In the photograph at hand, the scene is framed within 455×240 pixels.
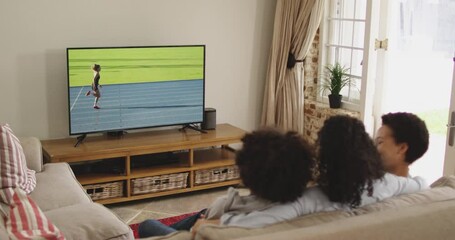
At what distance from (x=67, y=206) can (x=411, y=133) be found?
190 centimetres

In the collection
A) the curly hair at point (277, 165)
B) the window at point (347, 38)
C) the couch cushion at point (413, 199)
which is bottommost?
the couch cushion at point (413, 199)

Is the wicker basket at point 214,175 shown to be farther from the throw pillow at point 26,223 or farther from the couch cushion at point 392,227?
the couch cushion at point 392,227

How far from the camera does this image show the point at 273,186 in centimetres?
177

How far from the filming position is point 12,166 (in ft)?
10.6

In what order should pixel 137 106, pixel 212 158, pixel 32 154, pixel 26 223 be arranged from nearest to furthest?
pixel 26 223 < pixel 32 154 < pixel 137 106 < pixel 212 158

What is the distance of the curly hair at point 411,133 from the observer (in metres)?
2.32

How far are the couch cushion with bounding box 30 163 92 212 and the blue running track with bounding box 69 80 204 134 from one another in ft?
2.29

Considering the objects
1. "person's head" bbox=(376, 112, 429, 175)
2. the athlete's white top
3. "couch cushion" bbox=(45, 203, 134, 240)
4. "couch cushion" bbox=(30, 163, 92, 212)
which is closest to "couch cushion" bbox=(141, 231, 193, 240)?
the athlete's white top

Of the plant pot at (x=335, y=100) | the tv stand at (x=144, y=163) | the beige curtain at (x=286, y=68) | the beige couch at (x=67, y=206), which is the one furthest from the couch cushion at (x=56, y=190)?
the plant pot at (x=335, y=100)

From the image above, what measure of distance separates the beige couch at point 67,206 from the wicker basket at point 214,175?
119 centimetres

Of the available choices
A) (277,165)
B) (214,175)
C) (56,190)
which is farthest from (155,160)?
(277,165)

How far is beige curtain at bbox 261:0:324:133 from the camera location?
5.14 metres

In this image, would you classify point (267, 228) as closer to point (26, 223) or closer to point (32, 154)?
point (26, 223)

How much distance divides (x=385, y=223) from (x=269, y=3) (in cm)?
391
